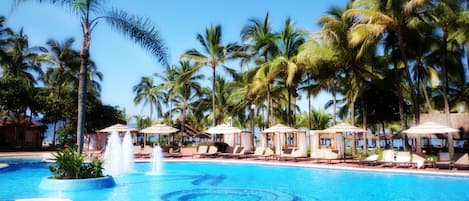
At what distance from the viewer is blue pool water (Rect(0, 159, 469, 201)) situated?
10.2m

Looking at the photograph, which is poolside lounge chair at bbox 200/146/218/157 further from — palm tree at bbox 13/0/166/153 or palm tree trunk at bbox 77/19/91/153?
palm tree trunk at bbox 77/19/91/153

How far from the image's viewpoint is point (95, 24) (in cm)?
1091

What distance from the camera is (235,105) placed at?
128 feet

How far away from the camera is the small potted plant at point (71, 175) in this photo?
10.4m

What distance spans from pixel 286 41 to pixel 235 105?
15017 millimetres

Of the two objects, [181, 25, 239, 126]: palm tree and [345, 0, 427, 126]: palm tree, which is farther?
[181, 25, 239, 126]: palm tree

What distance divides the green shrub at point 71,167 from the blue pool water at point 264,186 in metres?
0.64

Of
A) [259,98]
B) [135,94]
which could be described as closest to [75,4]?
[259,98]

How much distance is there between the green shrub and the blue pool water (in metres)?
0.64

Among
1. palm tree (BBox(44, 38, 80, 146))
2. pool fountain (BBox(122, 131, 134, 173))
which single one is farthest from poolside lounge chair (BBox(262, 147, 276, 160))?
palm tree (BBox(44, 38, 80, 146))

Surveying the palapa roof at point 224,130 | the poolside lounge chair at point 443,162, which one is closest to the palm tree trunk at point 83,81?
the palapa roof at point 224,130

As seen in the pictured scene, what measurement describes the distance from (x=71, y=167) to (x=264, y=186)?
576cm

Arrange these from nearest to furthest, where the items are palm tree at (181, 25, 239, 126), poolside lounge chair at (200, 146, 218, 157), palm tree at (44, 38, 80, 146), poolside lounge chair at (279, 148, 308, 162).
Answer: poolside lounge chair at (279, 148, 308, 162) < poolside lounge chair at (200, 146, 218, 157) < palm tree at (181, 25, 239, 126) < palm tree at (44, 38, 80, 146)

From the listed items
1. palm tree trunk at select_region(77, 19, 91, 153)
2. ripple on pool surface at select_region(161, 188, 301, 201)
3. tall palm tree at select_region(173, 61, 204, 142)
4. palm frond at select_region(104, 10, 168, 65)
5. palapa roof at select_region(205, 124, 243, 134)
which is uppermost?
tall palm tree at select_region(173, 61, 204, 142)
